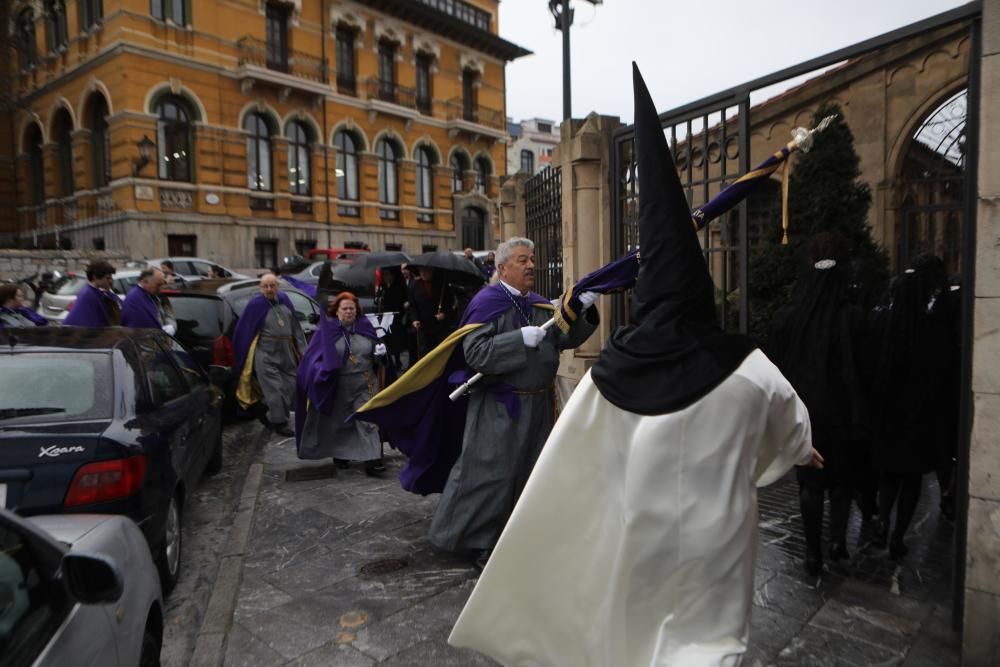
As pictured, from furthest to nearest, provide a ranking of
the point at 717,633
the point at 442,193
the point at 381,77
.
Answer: the point at 442,193 → the point at 381,77 → the point at 717,633

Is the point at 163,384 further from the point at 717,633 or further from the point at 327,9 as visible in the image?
the point at 327,9

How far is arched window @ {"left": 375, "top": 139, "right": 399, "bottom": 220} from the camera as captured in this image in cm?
3494

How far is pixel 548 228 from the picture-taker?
9.52 m

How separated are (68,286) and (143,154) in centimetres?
1084

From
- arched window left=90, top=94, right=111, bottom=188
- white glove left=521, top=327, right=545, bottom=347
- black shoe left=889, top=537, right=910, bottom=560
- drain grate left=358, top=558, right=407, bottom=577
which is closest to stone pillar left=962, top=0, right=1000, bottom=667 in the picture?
black shoe left=889, top=537, right=910, bottom=560

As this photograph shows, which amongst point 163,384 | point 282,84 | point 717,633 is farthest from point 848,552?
point 282,84

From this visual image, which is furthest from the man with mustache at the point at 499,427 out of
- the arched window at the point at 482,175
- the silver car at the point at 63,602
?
the arched window at the point at 482,175

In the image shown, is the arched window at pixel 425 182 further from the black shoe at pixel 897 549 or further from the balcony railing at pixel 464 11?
the black shoe at pixel 897 549

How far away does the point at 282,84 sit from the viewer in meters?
29.4

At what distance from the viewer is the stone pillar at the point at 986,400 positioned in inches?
123

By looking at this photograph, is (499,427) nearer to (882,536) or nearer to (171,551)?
(171,551)

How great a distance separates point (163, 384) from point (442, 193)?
33.1 meters

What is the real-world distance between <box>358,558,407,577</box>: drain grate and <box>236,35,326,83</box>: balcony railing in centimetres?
2806

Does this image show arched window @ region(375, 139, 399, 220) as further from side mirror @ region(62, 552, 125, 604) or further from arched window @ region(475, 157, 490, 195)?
side mirror @ region(62, 552, 125, 604)
